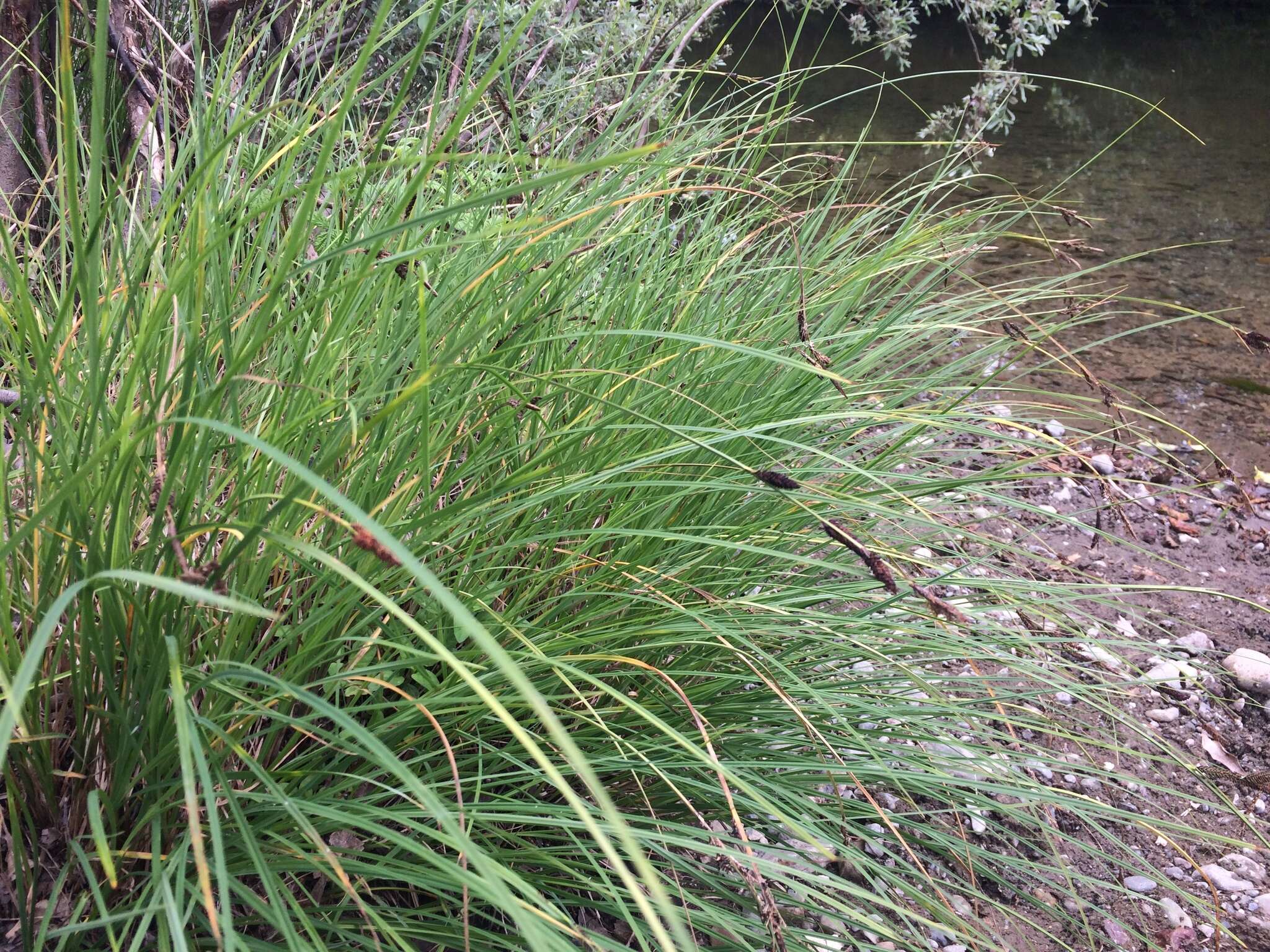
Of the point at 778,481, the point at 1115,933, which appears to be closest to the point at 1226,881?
the point at 1115,933

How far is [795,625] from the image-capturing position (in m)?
1.47

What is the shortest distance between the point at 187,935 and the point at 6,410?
25.2 inches

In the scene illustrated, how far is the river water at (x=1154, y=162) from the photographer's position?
459cm

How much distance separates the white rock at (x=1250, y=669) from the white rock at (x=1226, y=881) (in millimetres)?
689

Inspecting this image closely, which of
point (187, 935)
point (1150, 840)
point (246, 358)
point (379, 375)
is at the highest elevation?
point (246, 358)

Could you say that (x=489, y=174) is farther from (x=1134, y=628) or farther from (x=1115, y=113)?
(x=1115, y=113)

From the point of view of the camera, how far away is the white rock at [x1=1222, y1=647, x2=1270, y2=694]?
2.52 m

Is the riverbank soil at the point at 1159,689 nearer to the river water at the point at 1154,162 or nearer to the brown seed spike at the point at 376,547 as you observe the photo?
the river water at the point at 1154,162

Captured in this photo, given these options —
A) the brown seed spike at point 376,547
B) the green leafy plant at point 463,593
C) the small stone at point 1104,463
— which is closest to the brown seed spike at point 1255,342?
the green leafy plant at point 463,593

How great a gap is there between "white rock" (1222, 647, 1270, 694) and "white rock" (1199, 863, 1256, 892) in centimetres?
69

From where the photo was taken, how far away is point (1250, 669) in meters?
2.54

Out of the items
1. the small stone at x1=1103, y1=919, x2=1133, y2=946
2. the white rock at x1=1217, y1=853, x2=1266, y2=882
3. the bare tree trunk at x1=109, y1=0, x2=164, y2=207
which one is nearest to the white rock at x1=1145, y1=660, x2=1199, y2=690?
the white rock at x1=1217, y1=853, x2=1266, y2=882

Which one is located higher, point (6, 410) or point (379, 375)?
point (379, 375)

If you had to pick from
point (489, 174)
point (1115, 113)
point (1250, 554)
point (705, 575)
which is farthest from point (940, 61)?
point (705, 575)
